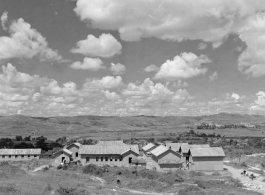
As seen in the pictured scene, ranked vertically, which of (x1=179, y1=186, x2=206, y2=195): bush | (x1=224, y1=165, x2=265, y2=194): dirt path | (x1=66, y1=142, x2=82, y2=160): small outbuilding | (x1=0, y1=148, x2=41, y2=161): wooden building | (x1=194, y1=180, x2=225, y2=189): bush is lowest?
(x1=224, y1=165, x2=265, y2=194): dirt path

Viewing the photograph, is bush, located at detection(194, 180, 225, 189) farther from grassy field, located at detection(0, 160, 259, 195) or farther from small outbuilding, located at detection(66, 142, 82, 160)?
small outbuilding, located at detection(66, 142, 82, 160)

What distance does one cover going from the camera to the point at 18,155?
6719 centimetres

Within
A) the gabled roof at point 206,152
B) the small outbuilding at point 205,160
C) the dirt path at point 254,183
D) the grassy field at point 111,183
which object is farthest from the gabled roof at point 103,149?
the dirt path at point 254,183

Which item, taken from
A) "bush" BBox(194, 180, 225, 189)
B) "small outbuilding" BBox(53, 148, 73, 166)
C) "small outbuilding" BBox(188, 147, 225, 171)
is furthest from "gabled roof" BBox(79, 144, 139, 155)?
"bush" BBox(194, 180, 225, 189)

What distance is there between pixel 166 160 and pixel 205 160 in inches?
290

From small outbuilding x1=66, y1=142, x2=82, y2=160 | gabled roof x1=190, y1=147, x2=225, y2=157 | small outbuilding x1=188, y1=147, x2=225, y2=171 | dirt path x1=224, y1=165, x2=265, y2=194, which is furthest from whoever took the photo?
small outbuilding x1=66, y1=142, x2=82, y2=160

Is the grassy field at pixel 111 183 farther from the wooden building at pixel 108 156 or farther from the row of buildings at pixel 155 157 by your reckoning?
the wooden building at pixel 108 156

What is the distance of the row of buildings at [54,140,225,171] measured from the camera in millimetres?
50531

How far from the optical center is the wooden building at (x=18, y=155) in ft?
219

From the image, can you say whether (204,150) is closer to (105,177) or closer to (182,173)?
(182,173)

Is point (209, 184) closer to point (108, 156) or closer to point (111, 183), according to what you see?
point (111, 183)

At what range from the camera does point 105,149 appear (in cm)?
5547

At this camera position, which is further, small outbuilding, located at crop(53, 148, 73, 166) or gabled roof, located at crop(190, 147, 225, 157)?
small outbuilding, located at crop(53, 148, 73, 166)

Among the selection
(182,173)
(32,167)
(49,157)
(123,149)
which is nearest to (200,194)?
(182,173)
